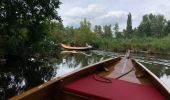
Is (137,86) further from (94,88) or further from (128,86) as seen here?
(94,88)

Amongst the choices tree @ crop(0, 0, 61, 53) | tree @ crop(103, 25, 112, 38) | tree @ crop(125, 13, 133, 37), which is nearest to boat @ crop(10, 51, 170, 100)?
tree @ crop(0, 0, 61, 53)

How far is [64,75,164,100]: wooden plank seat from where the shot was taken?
163 inches

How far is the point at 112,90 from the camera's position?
4.41 metres

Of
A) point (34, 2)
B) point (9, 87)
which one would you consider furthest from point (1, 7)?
point (9, 87)

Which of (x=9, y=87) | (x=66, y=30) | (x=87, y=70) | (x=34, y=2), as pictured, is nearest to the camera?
(x=87, y=70)

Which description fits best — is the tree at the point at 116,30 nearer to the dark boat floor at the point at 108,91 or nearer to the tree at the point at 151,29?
the tree at the point at 151,29

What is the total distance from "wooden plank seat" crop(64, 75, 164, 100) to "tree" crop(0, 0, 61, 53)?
10.2 metres

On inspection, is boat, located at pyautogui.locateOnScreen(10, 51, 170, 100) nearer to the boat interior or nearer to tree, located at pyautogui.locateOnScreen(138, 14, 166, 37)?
the boat interior

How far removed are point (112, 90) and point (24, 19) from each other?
11.4 m

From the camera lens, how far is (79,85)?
4578 millimetres

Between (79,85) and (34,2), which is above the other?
(34,2)

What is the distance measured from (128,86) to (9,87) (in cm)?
465

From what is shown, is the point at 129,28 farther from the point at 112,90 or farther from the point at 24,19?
the point at 112,90

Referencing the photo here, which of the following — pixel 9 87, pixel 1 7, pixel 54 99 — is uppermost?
pixel 1 7
